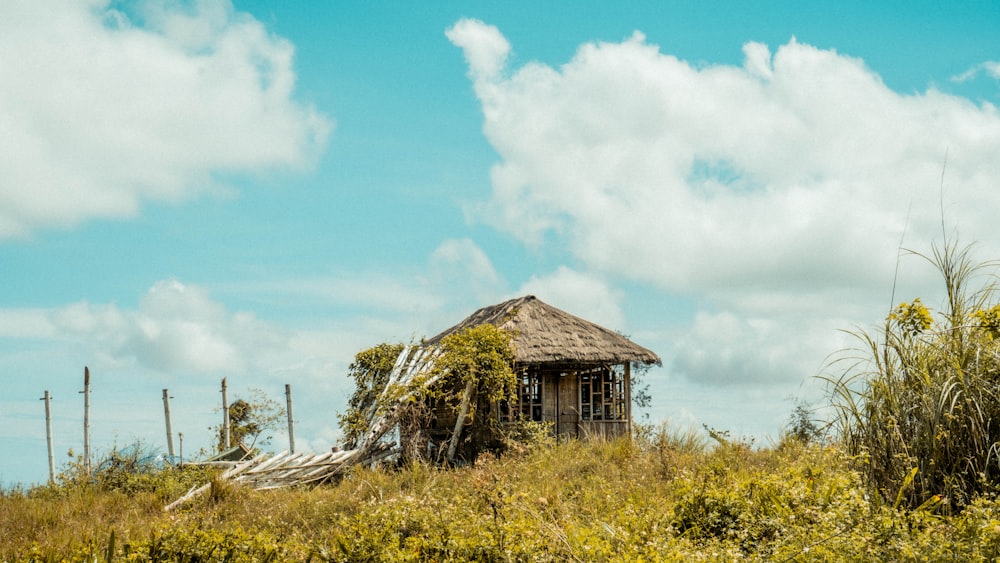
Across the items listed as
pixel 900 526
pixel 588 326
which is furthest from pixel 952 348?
pixel 588 326

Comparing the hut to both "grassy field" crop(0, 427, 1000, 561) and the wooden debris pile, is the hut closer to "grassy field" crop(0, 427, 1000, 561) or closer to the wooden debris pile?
the wooden debris pile

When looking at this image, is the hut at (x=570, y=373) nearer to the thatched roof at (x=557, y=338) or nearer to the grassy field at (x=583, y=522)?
the thatched roof at (x=557, y=338)

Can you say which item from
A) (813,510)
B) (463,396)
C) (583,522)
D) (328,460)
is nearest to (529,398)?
(463,396)

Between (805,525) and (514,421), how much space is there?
955 cm

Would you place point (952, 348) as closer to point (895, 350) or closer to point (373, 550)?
point (895, 350)

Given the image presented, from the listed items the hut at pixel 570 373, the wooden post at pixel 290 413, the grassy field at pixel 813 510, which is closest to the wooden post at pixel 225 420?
the wooden post at pixel 290 413

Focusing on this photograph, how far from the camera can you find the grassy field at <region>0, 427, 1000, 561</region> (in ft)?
17.0

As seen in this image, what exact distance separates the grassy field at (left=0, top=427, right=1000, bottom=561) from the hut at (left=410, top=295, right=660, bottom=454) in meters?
5.68

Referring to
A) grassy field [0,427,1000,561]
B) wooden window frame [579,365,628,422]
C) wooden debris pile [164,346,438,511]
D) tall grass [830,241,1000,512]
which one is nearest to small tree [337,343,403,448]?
wooden debris pile [164,346,438,511]

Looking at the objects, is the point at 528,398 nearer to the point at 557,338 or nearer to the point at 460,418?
the point at 557,338

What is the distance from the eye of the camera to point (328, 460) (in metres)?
13.0

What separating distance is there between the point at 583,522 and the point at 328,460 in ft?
22.6

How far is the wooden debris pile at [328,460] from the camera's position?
11.8 m

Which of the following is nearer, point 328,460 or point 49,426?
point 328,460
